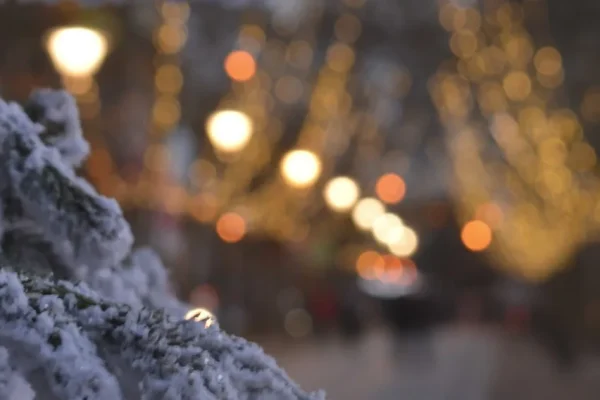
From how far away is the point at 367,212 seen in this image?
1082 inches

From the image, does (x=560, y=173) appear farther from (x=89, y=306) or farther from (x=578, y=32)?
(x=89, y=306)

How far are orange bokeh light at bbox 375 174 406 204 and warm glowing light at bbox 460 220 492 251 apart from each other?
3109 millimetres

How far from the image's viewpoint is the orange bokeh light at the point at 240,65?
15352 millimetres

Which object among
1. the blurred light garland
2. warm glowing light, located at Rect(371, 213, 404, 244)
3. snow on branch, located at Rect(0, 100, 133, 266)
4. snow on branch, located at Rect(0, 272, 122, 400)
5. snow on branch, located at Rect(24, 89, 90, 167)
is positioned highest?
warm glowing light, located at Rect(371, 213, 404, 244)

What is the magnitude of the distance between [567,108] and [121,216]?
1472 centimetres

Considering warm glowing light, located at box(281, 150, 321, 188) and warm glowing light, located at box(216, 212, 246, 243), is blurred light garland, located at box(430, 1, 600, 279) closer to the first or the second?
warm glowing light, located at box(281, 150, 321, 188)

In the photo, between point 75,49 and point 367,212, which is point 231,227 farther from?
point 367,212

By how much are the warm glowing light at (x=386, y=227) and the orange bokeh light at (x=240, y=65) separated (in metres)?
14.7

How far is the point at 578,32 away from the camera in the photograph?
1532 cm

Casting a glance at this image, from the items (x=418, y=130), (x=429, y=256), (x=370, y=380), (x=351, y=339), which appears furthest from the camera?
(x=429, y=256)

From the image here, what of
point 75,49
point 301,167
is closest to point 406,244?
point 301,167

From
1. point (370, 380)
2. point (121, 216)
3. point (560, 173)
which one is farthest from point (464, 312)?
point (121, 216)

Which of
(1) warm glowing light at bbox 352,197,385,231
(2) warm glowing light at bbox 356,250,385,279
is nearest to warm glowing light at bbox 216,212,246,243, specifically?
(1) warm glowing light at bbox 352,197,385,231

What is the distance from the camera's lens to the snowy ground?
844cm
